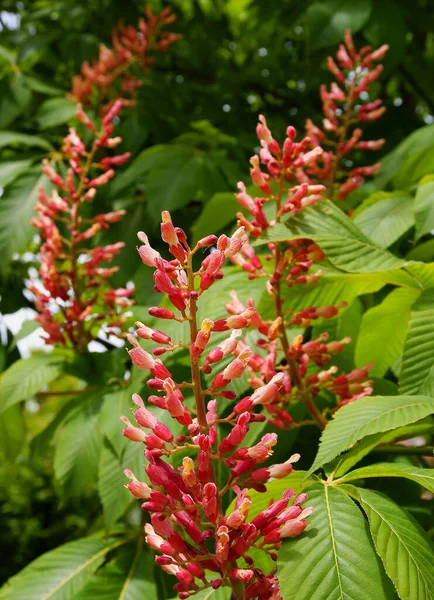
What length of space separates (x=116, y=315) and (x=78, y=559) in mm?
905

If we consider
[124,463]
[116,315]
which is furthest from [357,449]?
[116,315]

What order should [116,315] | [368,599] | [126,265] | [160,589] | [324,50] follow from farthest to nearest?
[324,50] → [126,265] → [116,315] → [160,589] → [368,599]

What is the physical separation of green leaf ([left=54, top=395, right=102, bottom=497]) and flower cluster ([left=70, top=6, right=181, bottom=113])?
1799 mm

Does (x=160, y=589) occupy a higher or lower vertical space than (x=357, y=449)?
lower

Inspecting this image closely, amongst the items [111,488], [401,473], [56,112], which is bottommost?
[111,488]

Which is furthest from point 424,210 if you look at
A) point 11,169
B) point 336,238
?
point 11,169

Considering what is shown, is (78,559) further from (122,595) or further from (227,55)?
(227,55)

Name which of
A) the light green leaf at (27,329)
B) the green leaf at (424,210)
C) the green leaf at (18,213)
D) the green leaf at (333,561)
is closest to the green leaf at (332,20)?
the green leaf at (424,210)

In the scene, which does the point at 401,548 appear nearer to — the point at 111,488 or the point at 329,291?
the point at 329,291

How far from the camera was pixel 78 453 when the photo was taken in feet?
6.89

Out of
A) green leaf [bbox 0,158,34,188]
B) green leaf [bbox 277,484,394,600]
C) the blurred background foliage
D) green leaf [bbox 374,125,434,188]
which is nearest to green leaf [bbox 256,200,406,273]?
the blurred background foliage

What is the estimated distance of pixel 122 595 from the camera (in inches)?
77.2

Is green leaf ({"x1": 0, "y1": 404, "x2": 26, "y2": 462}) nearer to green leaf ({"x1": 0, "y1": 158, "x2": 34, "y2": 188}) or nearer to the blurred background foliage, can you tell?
the blurred background foliage

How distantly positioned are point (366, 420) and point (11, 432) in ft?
6.06
